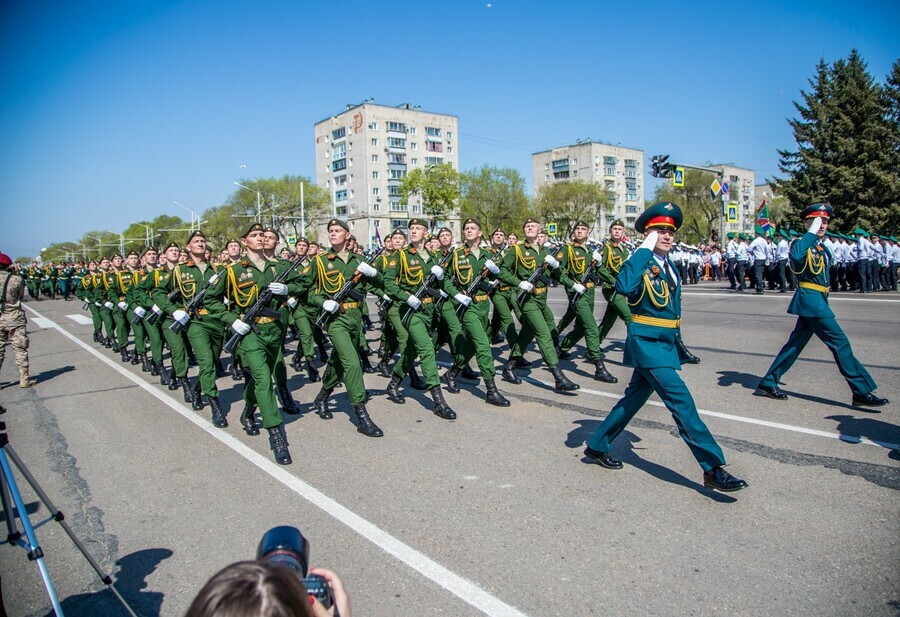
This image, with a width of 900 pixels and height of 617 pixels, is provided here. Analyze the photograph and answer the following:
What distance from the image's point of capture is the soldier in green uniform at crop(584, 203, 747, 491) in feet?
14.3

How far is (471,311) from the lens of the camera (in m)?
7.51

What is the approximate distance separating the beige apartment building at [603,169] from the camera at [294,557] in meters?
99.0

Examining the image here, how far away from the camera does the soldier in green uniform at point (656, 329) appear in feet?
14.3

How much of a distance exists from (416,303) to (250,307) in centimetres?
181

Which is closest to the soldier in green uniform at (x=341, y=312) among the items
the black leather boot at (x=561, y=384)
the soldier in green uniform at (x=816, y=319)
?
the black leather boot at (x=561, y=384)

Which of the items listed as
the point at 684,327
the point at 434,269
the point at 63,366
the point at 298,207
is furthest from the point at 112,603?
the point at 298,207

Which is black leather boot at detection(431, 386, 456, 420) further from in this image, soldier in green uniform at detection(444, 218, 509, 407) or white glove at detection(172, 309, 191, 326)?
white glove at detection(172, 309, 191, 326)

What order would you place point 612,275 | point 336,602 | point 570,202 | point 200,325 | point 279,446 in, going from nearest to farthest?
point 336,602 < point 279,446 < point 200,325 < point 612,275 < point 570,202

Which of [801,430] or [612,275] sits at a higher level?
[612,275]

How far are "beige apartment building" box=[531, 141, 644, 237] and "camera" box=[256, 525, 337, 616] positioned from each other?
9896cm

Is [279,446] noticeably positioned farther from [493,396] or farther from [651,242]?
[651,242]

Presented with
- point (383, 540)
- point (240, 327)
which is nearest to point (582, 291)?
point (240, 327)

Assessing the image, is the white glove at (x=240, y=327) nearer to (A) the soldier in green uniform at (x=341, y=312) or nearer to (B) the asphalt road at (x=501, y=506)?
(A) the soldier in green uniform at (x=341, y=312)

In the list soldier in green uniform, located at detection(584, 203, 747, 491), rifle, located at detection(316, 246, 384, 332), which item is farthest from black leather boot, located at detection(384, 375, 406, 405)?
soldier in green uniform, located at detection(584, 203, 747, 491)
